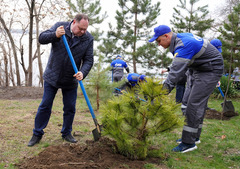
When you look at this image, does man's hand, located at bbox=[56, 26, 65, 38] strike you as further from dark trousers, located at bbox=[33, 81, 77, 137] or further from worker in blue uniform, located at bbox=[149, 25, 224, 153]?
worker in blue uniform, located at bbox=[149, 25, 224, 153]

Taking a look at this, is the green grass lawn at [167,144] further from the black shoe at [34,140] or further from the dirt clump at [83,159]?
the dirt clump at [83,159]

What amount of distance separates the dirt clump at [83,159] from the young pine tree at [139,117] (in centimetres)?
16

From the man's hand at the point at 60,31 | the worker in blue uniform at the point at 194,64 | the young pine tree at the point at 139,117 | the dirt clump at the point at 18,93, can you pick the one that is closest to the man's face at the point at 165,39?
the worker in blue uniform at the point at 194,64

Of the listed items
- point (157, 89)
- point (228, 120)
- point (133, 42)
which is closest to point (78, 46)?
point (157, 89)

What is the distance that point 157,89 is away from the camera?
2604mm

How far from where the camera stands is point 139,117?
2.77 metres

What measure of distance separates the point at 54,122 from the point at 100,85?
1923mm

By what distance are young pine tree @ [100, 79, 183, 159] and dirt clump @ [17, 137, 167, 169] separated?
0.16m

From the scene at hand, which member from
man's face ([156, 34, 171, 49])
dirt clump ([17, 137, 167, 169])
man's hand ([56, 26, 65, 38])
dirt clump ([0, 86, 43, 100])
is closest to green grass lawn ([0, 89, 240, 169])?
dirt clump ([17, 137, 167, 169])

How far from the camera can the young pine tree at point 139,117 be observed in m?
2.62

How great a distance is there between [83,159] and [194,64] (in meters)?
1.96

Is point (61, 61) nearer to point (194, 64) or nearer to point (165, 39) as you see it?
point (165, 39)

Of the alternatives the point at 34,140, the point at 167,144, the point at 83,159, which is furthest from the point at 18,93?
the point at 83,159

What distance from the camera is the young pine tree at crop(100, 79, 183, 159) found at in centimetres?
262
